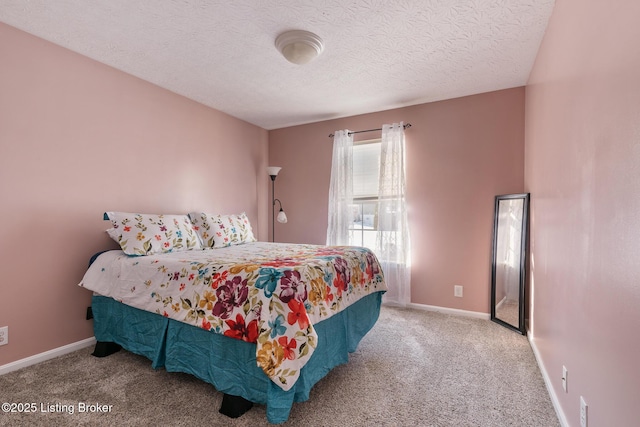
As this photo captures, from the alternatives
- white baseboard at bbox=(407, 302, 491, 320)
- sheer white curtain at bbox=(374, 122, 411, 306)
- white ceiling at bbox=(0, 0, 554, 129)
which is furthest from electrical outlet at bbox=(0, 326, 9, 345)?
white baseboard at bbox=(407, 302, 491, 320)

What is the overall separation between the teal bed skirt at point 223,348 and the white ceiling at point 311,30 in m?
2.05

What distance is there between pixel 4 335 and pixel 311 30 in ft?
10.1

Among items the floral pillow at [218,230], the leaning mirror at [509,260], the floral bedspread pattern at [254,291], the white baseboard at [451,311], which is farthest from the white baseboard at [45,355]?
the leaning mirror at [509,260]

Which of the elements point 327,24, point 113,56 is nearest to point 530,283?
point 327,24

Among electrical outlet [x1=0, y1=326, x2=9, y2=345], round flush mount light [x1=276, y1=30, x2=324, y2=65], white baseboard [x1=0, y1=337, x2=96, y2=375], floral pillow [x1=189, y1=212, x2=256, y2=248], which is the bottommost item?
white baseboard [x1=0, y1=337, x2=96, y2=375]

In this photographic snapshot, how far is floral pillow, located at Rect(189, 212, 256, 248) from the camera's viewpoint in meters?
3.14

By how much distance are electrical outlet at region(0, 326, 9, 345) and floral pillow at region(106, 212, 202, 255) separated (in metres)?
0.88

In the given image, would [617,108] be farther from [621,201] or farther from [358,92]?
[358,92]

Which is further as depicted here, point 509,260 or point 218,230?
point 218,230

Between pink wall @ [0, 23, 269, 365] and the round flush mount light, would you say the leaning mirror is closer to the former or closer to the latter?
the round flush mount light

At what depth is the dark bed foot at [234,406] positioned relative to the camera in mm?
1695

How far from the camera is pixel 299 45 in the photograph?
2326 mm

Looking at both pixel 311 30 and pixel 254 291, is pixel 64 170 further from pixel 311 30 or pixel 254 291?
pixel 311 30

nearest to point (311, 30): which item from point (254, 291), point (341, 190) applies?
point (254, 291)
